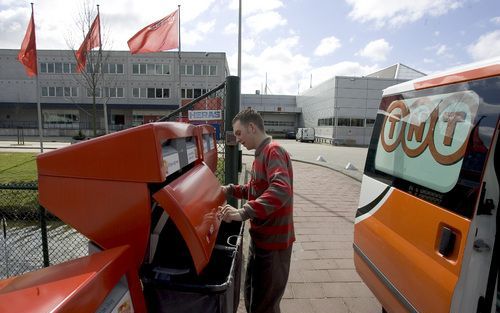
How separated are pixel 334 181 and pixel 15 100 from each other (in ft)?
160

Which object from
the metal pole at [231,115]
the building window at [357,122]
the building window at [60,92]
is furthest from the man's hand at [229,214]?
the building window at [60,92]

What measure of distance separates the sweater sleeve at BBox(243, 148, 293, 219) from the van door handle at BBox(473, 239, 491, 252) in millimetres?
1043

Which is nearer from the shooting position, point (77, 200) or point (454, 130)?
point (77, 200)

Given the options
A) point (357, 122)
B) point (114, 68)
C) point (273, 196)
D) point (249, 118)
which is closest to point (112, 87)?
point (114, 68)

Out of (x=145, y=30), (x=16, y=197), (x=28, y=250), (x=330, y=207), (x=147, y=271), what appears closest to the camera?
(x=147, y=271)

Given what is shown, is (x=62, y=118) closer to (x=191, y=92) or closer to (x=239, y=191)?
(x=191, y=92)

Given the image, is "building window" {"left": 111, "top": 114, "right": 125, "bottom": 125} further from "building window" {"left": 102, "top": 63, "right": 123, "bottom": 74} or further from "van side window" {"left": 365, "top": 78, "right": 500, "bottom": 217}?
→ "van side window" {"left": 365, "top": 78, "right": 500, "bottom": 217}

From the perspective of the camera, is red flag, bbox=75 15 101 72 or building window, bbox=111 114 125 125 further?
building window, bbox=111 114 125 125

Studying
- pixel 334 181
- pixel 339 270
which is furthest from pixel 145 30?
pixel 339 270

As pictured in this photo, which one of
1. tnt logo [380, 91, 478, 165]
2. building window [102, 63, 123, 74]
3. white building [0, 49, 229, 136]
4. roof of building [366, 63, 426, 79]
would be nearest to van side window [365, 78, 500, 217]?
tnt logo [380, 91, 478, 165]

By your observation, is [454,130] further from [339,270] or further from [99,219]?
[339,270]

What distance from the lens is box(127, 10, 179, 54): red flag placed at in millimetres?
15055

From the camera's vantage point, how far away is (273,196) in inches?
80.7

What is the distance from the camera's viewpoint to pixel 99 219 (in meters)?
1.59
